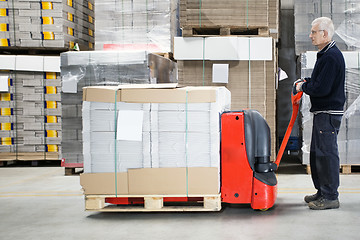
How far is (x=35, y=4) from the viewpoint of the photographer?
22.9 feet

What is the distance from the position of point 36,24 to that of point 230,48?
140 inches

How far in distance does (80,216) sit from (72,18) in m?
4.52

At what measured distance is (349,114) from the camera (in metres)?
5.91

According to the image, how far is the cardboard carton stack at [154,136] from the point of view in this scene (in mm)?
3691

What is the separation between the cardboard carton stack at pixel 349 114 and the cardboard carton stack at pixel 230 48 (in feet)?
1.92

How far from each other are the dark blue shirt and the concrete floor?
1.05 metres

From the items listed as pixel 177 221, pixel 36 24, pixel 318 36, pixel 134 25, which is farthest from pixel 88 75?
pixel 318 36

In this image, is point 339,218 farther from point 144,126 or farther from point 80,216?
point 80,216

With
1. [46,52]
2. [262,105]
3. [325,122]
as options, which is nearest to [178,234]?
[325,122]

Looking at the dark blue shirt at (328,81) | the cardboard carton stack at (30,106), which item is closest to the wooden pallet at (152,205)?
the dark blue shirt at (328,81)

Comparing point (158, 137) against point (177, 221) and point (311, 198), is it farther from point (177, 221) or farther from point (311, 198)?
point (311, 198)

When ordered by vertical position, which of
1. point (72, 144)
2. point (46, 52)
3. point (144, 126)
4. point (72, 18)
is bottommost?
point (72, 144)

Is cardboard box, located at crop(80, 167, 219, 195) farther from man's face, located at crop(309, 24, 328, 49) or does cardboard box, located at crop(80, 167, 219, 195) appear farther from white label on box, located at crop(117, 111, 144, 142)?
man's face, located at crop(309, 24, 328, 49)

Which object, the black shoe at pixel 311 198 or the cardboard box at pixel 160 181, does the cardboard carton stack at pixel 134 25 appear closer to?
the cardboard box at pixel 160 181
